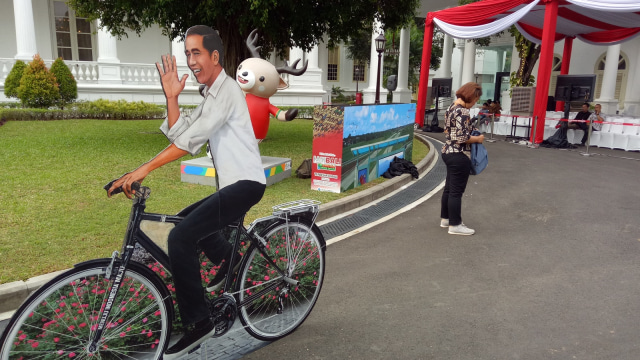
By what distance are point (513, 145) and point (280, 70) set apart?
9.76 meters

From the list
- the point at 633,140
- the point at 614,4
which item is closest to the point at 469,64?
the point at 633,140

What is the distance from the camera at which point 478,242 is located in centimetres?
596

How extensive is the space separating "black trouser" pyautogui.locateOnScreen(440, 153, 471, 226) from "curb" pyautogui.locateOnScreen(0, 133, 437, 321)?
1.59m

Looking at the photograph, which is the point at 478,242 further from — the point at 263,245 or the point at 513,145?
the point at 513,145

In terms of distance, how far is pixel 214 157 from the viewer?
2.96m

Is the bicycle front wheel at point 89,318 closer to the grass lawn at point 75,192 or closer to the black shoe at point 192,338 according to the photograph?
the black shoe at point 192,338

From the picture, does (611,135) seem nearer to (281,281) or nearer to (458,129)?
(458,129)

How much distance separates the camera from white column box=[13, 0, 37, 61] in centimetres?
1845

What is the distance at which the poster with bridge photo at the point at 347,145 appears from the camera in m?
7.87

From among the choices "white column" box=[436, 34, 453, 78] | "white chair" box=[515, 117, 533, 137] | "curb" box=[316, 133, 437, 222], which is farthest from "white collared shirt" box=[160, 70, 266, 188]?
"white column" box=[436, 34, 453, 78]

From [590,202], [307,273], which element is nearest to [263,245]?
[307,273]

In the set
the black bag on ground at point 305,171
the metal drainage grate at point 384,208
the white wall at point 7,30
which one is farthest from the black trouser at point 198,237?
the white wall at point 7,30

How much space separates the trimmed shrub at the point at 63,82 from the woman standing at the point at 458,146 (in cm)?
1623

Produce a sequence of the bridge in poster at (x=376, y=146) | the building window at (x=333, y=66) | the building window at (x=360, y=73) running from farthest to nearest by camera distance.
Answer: the building window at (x=360, y=73) → the building window at (x=333, y=66) → the bridge in poster at (x=376, y=146)
